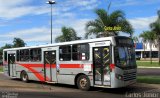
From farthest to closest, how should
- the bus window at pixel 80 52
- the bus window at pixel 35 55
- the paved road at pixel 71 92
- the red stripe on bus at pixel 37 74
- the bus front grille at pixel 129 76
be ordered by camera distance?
the bus window at pixel 35 55 → the red stripe on bus at pixel 37 74 → the bus window at pixel 80 52 → the bus front grille at pixel 129 76 → the paved road at pixel 71 92

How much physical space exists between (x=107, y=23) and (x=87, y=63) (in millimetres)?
13212

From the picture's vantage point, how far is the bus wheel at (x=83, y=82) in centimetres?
1772

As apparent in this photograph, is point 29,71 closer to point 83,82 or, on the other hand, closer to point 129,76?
point 83,82

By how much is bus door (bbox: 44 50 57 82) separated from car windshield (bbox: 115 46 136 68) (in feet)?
16.9

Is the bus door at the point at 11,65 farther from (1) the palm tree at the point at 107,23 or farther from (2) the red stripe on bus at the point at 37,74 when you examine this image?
(1) the palm tree at the point at 107,23

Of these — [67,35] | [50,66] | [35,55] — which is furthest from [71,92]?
[67,35]

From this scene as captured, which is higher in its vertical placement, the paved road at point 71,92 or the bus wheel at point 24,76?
the bus wheel at point 24,76

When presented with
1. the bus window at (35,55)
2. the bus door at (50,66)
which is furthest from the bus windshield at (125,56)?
the bus window at (35,55)

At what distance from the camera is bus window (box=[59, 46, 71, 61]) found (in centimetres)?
1915

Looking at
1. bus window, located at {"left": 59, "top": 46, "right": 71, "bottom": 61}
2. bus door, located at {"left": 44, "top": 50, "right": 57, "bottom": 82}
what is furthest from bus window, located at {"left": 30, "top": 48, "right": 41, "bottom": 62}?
bus window, located at {"left": 59, "top": 46, "right": 71, "bottom": 61}

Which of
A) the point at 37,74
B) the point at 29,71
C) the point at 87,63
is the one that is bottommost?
the point at 37,74

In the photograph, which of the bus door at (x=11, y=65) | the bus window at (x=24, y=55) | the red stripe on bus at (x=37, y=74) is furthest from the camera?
the bus door at (x=11, y=65)

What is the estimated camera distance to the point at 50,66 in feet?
68.1

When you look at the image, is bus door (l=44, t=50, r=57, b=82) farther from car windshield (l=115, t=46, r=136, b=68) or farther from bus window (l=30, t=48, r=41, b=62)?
car windshield (l=115, t=46, r=136, b=68)
